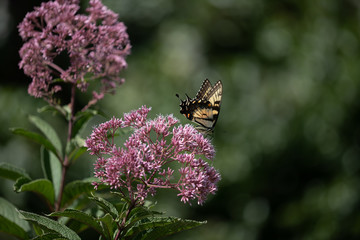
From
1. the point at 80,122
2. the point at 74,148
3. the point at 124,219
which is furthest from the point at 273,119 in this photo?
the point at 124,219

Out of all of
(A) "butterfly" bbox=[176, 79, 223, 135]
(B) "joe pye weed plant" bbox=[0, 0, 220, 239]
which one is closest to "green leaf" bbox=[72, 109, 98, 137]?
(B) "joe pye weed plant" bbox=[0, 0, 220, 239]

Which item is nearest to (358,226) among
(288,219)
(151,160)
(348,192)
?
(348,192)

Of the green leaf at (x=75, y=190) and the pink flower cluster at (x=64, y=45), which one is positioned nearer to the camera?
the green leaf at (x=75, y=190)

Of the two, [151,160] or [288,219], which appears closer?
[151,160]

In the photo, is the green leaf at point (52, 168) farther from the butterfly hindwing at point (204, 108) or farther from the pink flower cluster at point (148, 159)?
the butterfly hindwing at point (204, 108)

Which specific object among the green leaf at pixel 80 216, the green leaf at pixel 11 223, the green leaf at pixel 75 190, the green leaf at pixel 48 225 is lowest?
the green leaf at pixel 48 225

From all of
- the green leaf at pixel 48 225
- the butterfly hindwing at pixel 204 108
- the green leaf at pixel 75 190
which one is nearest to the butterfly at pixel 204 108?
the butterfly hindwing at pixel 204 108

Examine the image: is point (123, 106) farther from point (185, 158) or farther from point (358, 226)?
point (185, 158)
